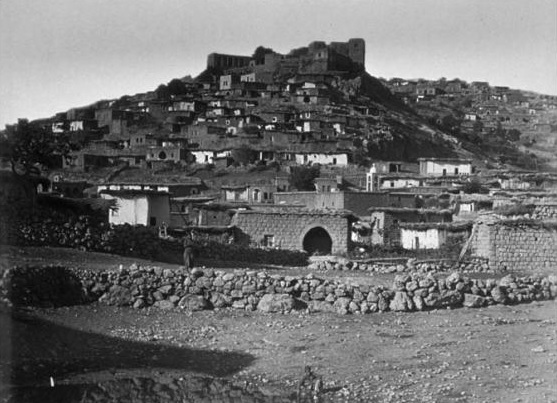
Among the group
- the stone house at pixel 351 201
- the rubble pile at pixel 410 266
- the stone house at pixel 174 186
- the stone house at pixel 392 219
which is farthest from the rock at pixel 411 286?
the stone house at pixel 174 186

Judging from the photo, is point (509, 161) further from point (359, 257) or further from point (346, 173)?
point (359, 257)

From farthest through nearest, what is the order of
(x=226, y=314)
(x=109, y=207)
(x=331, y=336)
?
(x=109, y=207) < (x=226, y=314) < (x=331, y=336)

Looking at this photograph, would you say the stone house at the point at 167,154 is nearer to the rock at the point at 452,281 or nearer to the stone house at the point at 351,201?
the stone house at the point at 351,201

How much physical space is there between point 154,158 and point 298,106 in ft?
69.5

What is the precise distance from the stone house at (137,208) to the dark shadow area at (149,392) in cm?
1632

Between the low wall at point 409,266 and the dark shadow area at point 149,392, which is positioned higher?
the low wall at point 409,266

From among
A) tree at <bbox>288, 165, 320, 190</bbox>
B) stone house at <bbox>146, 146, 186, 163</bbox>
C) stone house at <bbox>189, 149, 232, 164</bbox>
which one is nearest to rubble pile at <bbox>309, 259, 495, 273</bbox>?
tree at <bbox>288, 165, 320, 190</bbox>

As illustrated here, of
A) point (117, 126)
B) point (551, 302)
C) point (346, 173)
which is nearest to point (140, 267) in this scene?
point (551, 302)

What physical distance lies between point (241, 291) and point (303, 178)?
41.4 meters

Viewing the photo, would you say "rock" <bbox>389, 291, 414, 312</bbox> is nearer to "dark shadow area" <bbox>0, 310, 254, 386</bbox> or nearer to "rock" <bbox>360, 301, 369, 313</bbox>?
"rock" <bbox>360, 301, 369, 313</bbox>

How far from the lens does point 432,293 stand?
15297 mm

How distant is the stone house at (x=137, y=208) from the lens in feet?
89.8

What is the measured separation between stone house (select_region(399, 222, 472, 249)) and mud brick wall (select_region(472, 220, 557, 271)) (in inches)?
162

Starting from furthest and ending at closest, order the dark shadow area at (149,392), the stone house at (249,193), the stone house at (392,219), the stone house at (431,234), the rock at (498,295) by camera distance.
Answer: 1. the stone house at (249,193)
2. the stone house at (392,219)
3. the stone house at (431,234)
4. the rock at (498,295)
5. the dark shadow area at (149,392)
